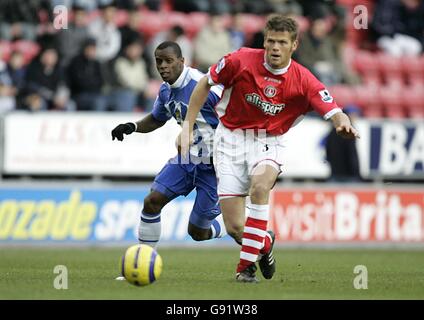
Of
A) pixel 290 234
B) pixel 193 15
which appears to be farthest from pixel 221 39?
pixel 290 234

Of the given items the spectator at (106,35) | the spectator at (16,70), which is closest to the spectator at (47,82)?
the spectator at (16,70)

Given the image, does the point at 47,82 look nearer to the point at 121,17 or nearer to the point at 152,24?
the point at 121,17

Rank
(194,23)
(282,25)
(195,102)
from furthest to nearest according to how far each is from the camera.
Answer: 1. (194,23)
2. (195,102)
3. (282,25)

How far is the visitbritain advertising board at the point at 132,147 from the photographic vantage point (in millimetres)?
15625

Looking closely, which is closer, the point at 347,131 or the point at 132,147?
the point at 347,131

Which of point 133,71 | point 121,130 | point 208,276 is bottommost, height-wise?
point 208,276

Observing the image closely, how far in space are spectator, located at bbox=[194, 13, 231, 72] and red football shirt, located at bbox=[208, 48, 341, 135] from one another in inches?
355

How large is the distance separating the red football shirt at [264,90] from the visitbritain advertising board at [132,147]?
22.3 feet

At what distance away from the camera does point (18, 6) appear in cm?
1780

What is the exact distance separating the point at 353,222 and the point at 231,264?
5532 mm

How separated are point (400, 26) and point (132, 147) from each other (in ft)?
25.4

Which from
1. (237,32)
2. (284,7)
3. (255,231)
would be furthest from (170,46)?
(284,7)

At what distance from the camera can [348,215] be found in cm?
1719
